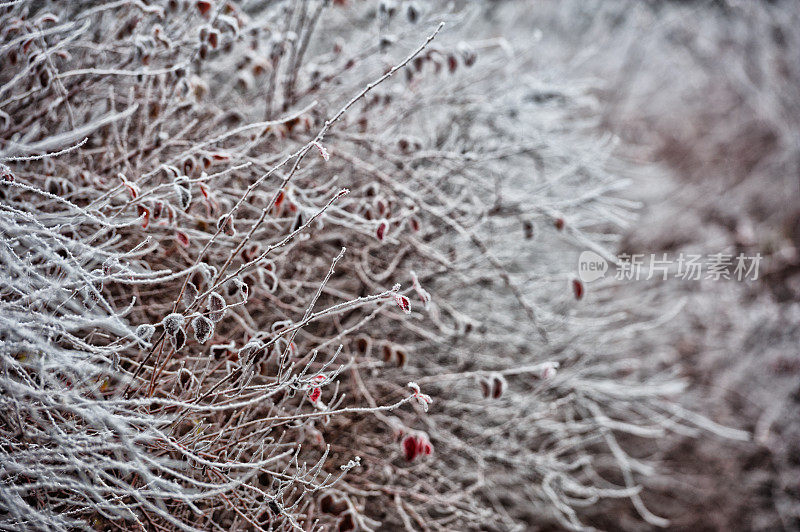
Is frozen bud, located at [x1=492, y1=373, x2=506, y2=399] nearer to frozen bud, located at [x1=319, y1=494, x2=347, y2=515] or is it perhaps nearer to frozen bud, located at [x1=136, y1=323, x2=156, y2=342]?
frozen bud, located at [x1=319, y1=494, x2=347, y2=515]

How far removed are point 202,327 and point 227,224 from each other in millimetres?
293

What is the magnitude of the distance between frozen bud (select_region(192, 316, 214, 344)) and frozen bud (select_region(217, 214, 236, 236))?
0.73 feet

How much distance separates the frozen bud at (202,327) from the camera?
1452 millimetres

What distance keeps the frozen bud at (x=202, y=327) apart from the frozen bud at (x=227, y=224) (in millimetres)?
224

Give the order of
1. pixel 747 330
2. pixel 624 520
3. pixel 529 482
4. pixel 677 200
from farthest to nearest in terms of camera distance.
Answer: pixel 677 200, pixel 747 330, pixel 624 520, pixel 529 482

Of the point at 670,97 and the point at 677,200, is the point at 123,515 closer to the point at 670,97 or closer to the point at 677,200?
the point at 677,200

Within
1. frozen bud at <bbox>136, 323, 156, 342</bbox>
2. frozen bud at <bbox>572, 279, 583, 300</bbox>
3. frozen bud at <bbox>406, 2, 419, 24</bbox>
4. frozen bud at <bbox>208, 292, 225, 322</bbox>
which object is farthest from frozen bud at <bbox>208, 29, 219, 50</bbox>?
frozen bud at <bbox>572, 279, 583, 300</bbox>

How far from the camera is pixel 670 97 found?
6816mm

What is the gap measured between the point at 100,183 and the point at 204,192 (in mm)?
→ 426

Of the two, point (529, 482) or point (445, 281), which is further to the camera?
point (529, 482)

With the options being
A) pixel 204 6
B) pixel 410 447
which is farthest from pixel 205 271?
pixel 204 6

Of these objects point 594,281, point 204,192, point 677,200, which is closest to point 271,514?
point 204,192

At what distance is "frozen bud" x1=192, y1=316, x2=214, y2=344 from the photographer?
57.2 inches

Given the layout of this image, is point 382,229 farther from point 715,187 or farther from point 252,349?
point 715,187
